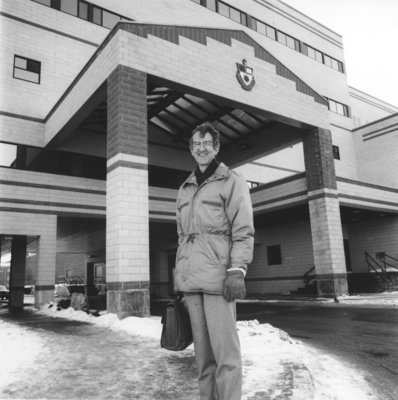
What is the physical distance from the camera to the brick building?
10656 millimetres

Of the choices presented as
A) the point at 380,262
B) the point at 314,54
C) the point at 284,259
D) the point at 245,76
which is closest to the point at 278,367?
the point at 245,76

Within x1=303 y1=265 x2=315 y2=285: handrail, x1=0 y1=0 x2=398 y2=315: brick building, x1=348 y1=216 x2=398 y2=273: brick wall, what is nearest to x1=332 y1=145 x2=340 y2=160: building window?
x1=0 y1=0 x2=398 y2=315: brick building

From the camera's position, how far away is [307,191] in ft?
53.3

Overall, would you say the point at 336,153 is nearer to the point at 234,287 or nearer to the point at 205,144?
the point at 205,144

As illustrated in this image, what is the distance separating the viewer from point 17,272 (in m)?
18.2

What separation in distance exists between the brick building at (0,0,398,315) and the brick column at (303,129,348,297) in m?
0.06

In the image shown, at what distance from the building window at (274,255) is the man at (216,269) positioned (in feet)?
64.2

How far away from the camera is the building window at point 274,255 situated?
70.9 ft

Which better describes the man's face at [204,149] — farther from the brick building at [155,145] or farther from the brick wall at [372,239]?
the brick wall at [372,239]

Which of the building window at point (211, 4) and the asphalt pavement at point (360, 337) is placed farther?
the building window at point (211, 4)

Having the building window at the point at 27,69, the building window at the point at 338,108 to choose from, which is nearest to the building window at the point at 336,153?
the building window at the point at 338,108

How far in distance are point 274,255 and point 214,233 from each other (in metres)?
20.0

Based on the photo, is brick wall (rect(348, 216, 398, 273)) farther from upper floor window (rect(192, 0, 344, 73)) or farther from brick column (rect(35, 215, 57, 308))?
brick column (rect(35, 215, 57, 308))

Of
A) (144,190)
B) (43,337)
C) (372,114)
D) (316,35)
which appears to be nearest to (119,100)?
(144,190)
